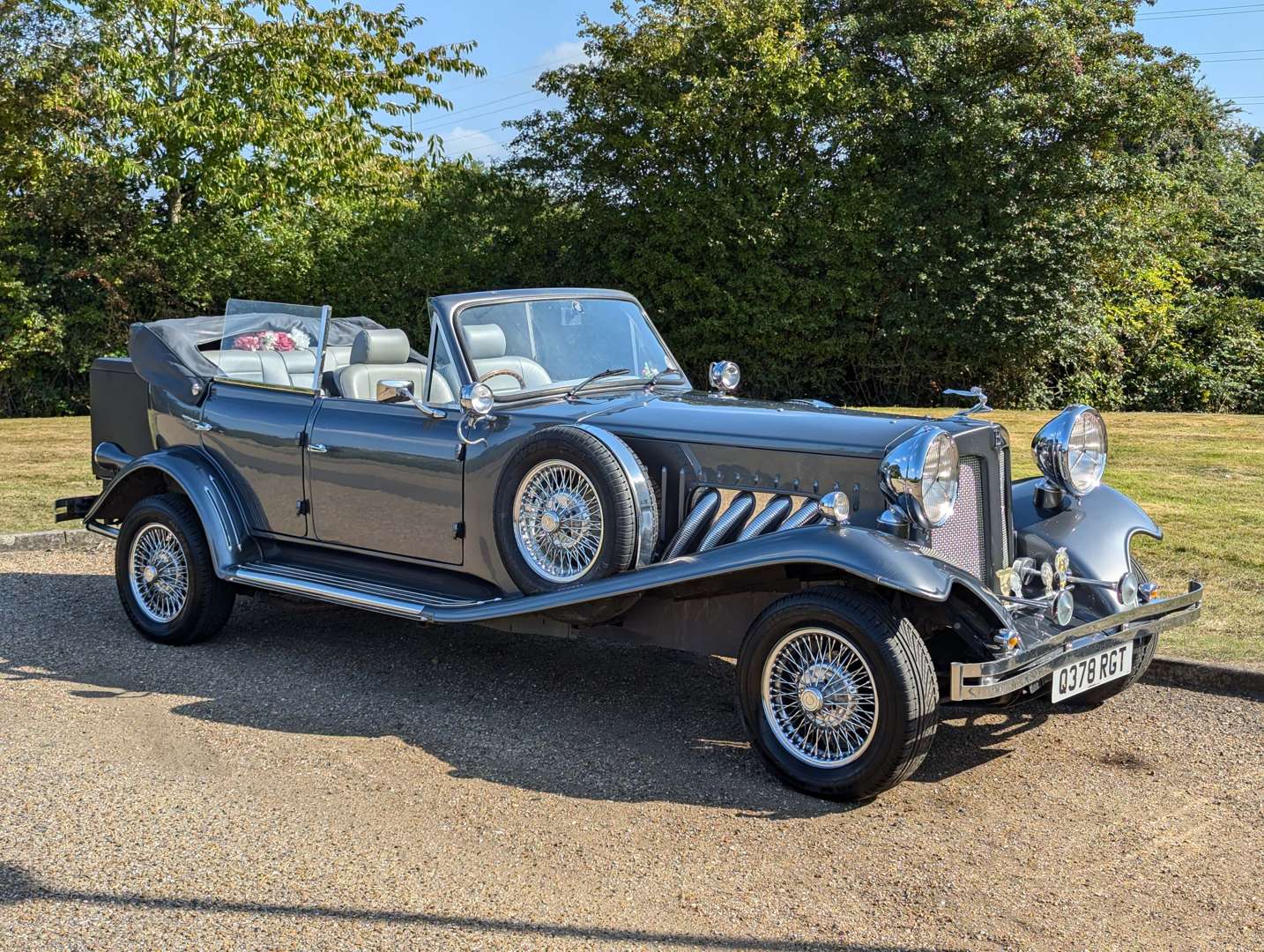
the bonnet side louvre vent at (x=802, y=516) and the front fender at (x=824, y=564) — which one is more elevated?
the bonnet side louvre vent at (x=802, y=516)

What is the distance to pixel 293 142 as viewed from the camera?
65.4 feet

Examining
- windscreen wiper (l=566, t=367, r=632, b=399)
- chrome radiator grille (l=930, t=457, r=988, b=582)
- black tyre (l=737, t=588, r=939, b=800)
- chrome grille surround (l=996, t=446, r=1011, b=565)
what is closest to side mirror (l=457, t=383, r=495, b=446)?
windscreen wiper (l=566, t=367, r=632, b=399)

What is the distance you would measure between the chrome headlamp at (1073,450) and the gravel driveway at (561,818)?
41.0 inches

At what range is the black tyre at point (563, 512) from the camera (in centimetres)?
495

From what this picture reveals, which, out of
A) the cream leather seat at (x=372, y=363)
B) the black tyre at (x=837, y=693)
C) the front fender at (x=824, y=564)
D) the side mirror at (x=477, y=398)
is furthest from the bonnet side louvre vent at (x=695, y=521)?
the cream leather seat at (x=372, y=363)

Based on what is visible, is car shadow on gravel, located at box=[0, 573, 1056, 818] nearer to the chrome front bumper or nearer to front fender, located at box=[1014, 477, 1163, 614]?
the chrome front bumper

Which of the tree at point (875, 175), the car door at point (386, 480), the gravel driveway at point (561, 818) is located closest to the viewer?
the gravel driveway at point (561, 818)

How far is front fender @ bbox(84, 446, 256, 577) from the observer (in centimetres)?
632

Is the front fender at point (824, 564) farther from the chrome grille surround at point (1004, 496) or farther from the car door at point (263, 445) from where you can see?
the car door at point (263, 445)

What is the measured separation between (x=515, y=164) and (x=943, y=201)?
23.9 feet

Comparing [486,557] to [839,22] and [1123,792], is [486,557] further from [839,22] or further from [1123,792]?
[839,22]

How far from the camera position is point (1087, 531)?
5.50 metres

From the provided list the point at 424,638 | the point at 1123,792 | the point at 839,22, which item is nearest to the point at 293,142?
the point at 839,22

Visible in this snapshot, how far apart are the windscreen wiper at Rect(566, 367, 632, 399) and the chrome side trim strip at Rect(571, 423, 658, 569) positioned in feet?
2.64
